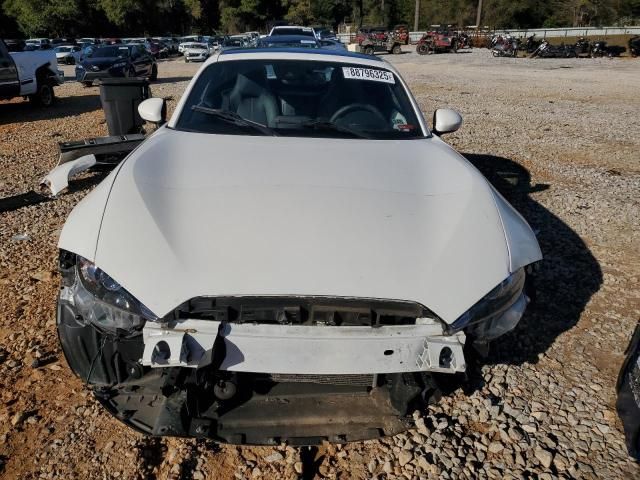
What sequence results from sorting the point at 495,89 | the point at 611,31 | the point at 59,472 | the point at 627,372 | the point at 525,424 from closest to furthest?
1. the point at 59,472
2. the point at 627,372
3. the point at 525,424
4. the point at 495,89
5. the point at 611,31

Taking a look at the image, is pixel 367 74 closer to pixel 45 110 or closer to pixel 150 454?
pixel 150 454

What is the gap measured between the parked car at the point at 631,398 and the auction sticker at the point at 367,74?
2.25m

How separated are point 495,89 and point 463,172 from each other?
1426 centimetres

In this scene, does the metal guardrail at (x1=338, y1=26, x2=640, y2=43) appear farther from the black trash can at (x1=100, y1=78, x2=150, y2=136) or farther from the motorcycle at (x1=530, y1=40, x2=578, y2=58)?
the black trash can at (x1=100, y1=78, x2=150, y2=136)

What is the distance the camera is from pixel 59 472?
2.06 m

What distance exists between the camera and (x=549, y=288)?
3.68 meters

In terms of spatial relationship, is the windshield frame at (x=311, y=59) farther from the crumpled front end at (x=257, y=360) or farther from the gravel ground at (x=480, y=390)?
the crumpled front end at (x=257, y=360)

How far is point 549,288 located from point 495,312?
6.22 ft

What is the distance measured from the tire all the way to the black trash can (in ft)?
18.7

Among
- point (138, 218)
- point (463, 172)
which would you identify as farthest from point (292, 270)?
point (463, 172)

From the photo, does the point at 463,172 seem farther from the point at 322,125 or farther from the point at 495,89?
the point at 495,89

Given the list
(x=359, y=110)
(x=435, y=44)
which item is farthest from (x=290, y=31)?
(x=435, y=44)

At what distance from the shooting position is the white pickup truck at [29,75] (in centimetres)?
1038

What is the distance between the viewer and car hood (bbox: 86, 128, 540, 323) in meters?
1.89
